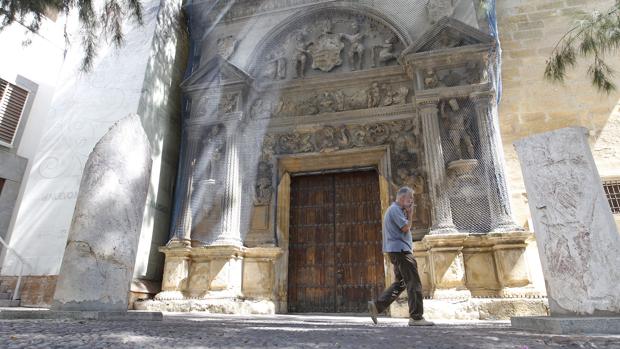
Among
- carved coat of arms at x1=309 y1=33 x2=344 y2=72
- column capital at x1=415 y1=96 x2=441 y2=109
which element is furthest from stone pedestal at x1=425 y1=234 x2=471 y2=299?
carved coat of arms at x1=309 y1=33 x2=344 y2=72

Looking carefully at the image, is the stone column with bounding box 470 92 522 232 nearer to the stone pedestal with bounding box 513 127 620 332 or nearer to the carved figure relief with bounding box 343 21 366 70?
the carved figure relief with bounding box 343 21 366 70

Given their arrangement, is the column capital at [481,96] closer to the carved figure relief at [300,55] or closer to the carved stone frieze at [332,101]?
the carved stone frieze at [332,101]

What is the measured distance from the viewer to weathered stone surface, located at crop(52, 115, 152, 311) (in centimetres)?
348

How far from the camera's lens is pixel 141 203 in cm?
406

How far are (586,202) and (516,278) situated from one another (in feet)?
8.43

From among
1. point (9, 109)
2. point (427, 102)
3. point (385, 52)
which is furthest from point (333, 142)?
point (9, 109)

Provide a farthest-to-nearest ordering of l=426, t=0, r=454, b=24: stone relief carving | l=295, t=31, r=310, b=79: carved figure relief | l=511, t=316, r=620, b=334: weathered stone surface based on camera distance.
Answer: l=295, t=31, r=310, b=79: carved figure relief
l=426, t=0, r=454, b=24: stone relief carving
l=511, t=316, r=620, b=334: weathered stone surface

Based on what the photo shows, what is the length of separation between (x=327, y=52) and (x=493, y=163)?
3.75 meters

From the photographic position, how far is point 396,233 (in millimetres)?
3807

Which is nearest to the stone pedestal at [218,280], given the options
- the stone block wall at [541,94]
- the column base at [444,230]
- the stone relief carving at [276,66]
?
the column base at [444,230]

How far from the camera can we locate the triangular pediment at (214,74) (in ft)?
25.1

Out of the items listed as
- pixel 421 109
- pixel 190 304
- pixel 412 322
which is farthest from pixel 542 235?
pixel 190 304

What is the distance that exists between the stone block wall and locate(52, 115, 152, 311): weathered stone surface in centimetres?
661

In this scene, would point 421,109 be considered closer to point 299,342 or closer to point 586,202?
point 586,202
